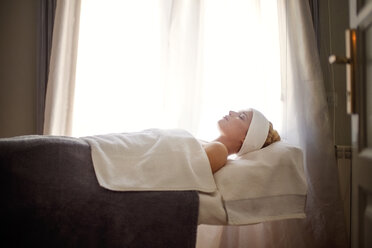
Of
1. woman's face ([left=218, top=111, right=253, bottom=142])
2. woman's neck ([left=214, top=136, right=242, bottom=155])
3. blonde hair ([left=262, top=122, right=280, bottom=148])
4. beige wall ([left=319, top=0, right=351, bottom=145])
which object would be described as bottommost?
woman's neck ([left=214, top=136, right=242, bottom=155])

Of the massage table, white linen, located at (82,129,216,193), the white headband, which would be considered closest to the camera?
the massage table

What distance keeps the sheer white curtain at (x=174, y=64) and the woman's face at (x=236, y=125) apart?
1.45 feet

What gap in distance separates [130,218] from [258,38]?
64.8 inches

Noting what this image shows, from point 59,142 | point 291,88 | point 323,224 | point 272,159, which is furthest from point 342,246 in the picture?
point 59,142

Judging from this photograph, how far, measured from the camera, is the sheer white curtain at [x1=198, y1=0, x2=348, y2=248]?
5.94 ft

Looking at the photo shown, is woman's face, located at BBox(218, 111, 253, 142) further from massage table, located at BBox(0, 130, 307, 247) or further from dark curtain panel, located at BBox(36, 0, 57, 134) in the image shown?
dark curtain panel, located at BBox(36, 0, 57, 134)

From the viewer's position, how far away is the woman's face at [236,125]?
1637 millimetres

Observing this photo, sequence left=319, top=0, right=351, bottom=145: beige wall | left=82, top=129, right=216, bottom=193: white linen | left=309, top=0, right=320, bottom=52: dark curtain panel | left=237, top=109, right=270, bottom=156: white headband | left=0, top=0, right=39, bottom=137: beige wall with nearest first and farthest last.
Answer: left=82, top=129, right=216, bottom=193: white linen → left=237, top=109, right=270, bottom=156: white headband → left=319, top=0, right=351, bottom=145: beige wall → left=309, top=0, right=320, bottom=52: dark curtain panel → left=0, top=0, right=39, bottom=137: beige wall

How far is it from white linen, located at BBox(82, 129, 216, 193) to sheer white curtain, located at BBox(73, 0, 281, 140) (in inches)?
27.5

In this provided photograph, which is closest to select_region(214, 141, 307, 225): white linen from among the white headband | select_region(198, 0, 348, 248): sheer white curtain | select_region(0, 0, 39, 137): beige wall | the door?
the white headband

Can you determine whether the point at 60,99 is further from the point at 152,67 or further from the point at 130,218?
the point at 130,218

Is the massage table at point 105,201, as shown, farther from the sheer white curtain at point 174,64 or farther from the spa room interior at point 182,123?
the sheer white curtain at point 174,64

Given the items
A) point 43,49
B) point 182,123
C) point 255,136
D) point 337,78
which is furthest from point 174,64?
point 337,78

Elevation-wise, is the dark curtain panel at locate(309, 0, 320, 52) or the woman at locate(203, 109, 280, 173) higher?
the dark curtain panel at locate(309, 0, 320, 52)
